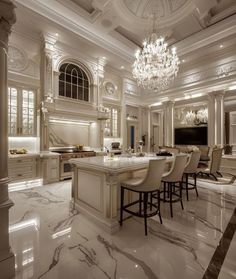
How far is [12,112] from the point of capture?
452 centimetres

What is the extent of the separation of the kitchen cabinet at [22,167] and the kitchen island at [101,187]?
2115 mm

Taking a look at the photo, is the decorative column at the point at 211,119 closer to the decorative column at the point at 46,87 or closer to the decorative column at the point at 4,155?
the decorative column at the point at 46,87

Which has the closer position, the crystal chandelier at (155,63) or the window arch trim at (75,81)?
the crystal chandelier at (155,63)

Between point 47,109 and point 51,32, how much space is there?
2276mm

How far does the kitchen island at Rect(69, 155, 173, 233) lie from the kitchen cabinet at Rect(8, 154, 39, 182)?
83.3 inches

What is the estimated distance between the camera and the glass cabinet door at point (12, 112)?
176 inches

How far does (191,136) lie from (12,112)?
6557mm

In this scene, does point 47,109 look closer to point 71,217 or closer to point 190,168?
point 71,217

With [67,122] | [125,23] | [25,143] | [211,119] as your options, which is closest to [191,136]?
[211,119]

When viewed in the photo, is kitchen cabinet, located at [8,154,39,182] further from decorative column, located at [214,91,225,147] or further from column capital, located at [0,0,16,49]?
decorative column, located at [214,91,225,147]

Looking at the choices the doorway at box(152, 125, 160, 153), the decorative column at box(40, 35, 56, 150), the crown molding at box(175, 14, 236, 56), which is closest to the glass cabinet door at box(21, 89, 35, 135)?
the decorative column at box(40, 35, 56, 150)

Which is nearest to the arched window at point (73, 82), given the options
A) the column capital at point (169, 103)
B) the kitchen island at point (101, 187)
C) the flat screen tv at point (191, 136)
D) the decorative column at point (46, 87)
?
the decorative column at point (46, 87)

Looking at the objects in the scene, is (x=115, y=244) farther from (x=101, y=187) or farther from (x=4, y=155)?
(x=4, y=155)

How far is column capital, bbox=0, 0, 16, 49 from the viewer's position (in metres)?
1.46
